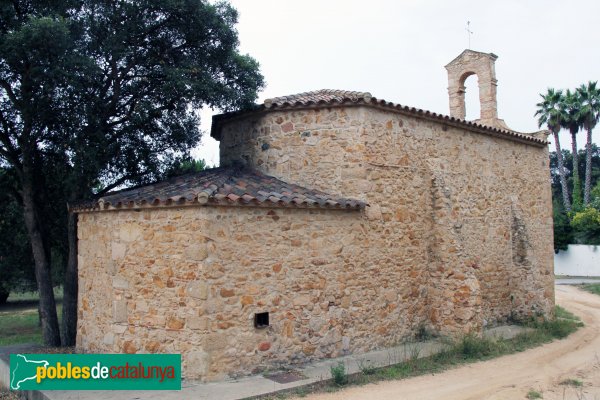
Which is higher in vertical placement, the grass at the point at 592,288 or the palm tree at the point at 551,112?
the palm tree at the point at 551,112

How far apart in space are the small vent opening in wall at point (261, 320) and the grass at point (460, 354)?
1197mm

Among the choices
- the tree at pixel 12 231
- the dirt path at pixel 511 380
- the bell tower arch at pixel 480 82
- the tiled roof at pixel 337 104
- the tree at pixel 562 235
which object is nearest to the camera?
the dirt path at pixel 511 380

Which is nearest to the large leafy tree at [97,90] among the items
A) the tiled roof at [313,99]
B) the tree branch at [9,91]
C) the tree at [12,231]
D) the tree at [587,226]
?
the tree branch at [9,91]

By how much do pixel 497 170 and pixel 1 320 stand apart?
70.6 feet

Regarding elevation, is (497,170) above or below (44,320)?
above

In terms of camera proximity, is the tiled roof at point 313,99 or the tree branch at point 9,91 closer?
the tiled roof at point 313,99

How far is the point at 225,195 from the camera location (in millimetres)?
7242

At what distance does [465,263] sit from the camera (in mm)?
9727

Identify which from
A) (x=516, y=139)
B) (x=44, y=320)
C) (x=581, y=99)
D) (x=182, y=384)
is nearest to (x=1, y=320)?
(x=44, y=320)

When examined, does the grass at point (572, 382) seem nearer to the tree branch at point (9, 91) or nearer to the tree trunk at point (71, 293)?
the tree trunk at point (71, 293)

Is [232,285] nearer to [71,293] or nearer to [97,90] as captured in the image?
[71,293]

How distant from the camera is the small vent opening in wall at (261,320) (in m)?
7.50

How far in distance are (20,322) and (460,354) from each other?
18.9 metres

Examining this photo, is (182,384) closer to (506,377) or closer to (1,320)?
(506,377)
